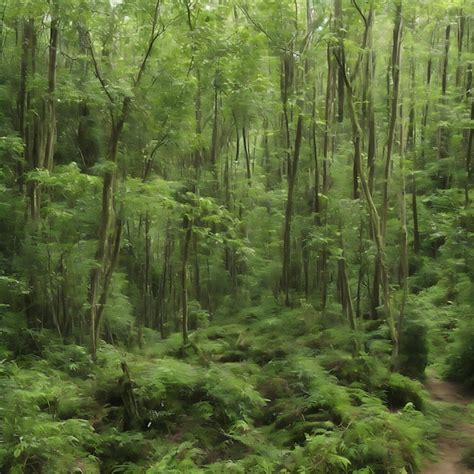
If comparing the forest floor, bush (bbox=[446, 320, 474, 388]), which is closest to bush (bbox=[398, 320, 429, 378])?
the forest floor

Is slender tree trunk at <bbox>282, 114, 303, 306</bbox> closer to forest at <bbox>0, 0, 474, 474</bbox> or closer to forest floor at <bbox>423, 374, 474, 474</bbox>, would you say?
forest at <bbox>0, 0, 474, 474</bbox>

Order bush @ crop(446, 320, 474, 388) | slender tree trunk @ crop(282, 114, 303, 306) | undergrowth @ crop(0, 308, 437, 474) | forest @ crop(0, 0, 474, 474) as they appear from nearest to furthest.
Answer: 1. undergrowth @ crop(0, 308, 437, 474)
2. forest @ crop(0, 0, 474, 474)
3. bush @ crop(446, 320, 474, 388)
4. slender tree trunk @ crop(282, 114, 303, 306)

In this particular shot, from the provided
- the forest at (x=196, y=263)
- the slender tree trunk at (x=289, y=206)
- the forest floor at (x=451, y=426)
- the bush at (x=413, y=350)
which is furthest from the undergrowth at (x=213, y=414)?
the slender tree trunk at (x=289, y=206)

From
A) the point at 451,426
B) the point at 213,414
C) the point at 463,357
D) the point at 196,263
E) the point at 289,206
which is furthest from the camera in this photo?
the point at 196,263

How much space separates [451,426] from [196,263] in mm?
11370

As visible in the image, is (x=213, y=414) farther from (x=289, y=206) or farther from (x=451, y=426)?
(x=289, y=206)

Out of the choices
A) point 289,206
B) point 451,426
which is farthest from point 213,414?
point 289,206

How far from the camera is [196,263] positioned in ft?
62.5

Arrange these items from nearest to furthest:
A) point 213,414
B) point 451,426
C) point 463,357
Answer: point 213,414, point 451,426, point 463,357

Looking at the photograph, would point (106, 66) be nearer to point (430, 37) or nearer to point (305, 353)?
point (305, 353)

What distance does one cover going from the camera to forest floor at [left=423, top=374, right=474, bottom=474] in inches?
310

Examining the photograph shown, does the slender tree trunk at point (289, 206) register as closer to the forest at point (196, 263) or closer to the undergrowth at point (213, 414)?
the forest at point (196, 263)

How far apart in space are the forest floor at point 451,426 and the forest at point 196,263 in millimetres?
49

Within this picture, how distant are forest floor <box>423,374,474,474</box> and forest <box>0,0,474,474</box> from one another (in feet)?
0.16
